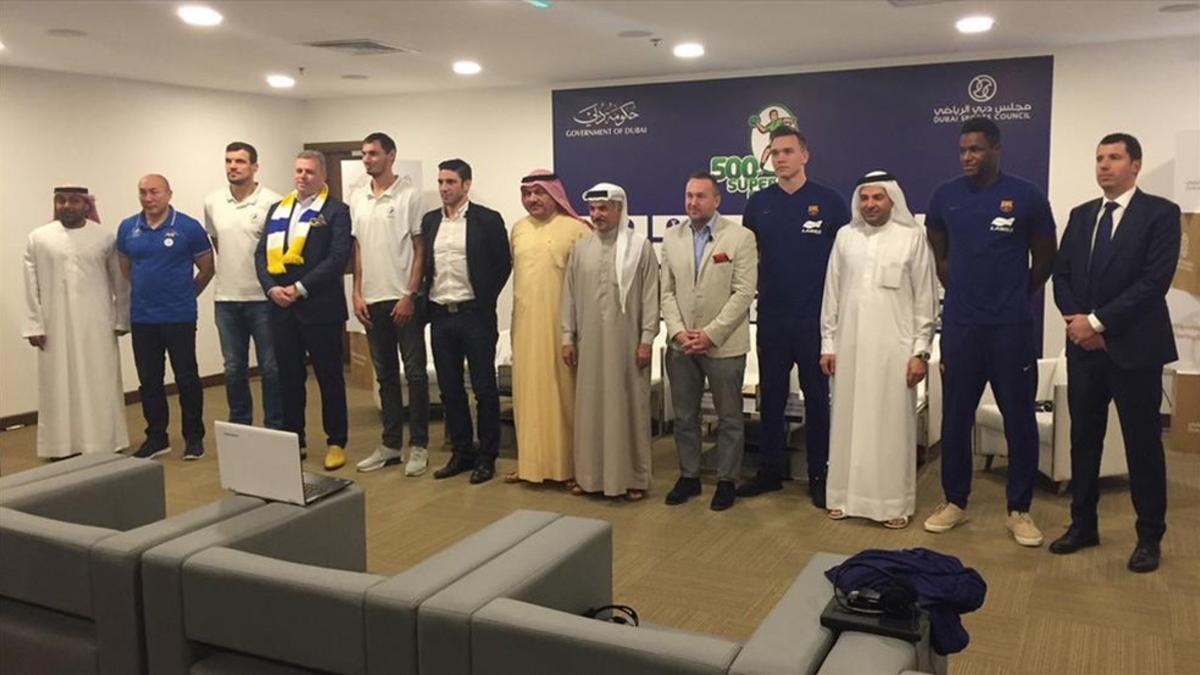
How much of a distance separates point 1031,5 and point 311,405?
533 centimetres

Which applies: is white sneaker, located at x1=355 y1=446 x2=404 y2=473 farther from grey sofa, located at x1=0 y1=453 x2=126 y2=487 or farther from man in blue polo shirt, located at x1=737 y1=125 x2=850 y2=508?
grey sofa, located at x1=0 y1=453 x2=126 y2=487

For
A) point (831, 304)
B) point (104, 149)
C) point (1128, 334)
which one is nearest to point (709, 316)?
point (831, 304)

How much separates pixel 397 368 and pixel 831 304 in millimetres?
2429

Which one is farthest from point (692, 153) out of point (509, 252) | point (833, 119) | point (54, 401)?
point (54, 401)

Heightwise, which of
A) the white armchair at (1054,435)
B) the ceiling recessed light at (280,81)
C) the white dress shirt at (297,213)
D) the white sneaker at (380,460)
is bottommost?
the white sneaker at (380,460)

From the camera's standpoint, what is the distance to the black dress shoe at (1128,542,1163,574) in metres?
4.01

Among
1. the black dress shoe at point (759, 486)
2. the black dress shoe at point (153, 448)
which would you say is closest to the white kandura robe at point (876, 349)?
the black dress shoe at point (759, 486)

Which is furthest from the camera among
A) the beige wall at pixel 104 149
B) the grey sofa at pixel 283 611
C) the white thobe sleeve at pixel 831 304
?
the beige wall at pixel 104 149

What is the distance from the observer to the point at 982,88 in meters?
6.88

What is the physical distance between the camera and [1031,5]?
5324mm

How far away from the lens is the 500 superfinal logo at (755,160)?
24.7 feet

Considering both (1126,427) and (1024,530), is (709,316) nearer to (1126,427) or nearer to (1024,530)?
(1024,530)

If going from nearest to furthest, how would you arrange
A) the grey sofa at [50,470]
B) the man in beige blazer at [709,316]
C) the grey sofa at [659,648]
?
the grey sofa at [659,648]
the grey sofa at [50,470]
the man in beige blazer at [709,316]

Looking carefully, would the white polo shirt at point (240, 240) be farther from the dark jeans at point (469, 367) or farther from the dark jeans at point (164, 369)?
the dark jeans at point (469, 367)
